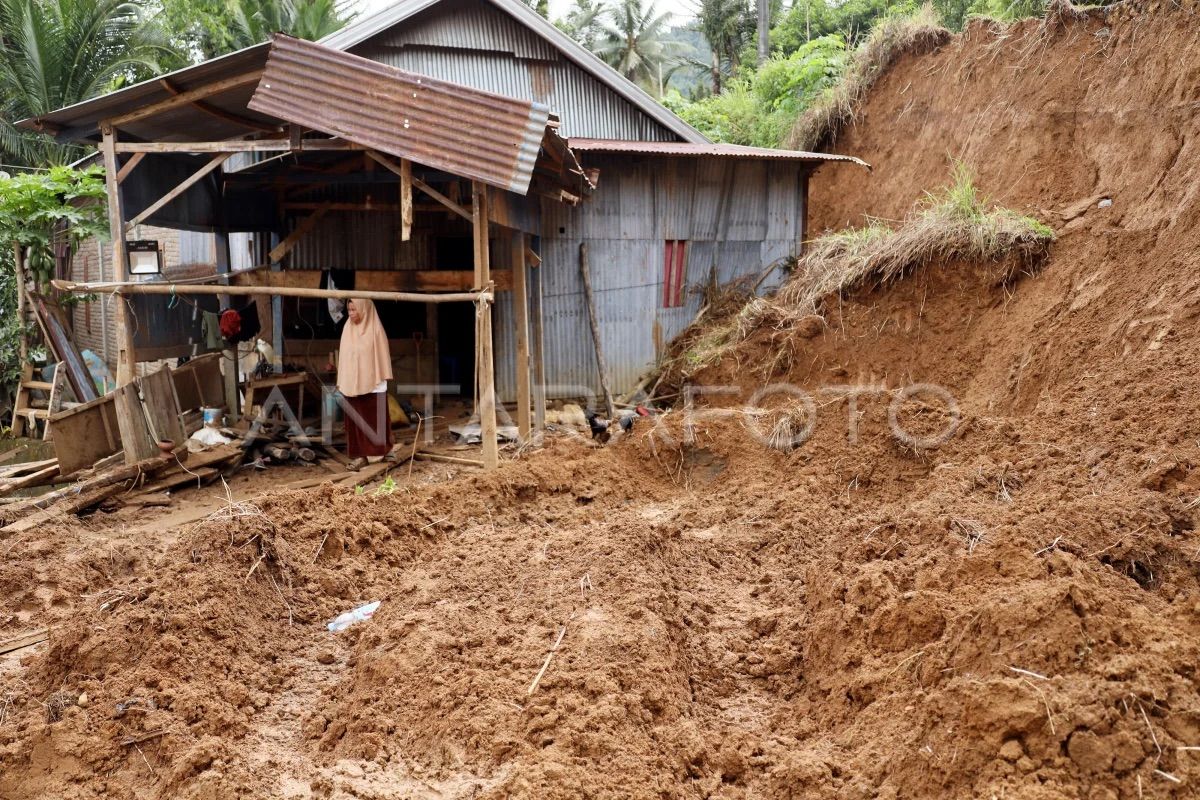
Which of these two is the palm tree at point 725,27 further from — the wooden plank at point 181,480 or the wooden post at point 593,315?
the wooden plank at point 181,480

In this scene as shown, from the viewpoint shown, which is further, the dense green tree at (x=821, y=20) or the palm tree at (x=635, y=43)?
the palm tree at (x=635, y=43)

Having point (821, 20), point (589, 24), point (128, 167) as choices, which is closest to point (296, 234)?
point (128, 167)

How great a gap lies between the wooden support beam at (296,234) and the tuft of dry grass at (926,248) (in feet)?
18.8

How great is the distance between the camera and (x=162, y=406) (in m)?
9.16

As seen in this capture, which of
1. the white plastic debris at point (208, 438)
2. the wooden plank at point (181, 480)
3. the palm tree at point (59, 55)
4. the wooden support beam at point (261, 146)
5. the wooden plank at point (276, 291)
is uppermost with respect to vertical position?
the palm tree at point (59, 55)

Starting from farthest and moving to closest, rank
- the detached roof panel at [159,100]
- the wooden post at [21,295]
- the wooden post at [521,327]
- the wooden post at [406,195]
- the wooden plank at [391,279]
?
the wooden post at [21,295]
the wooden post at [521,327]
the wooden plank at [391,279]
the detached roof panel at [159,100]
the wooden post at [406,195]

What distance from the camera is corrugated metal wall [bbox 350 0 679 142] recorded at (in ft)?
44.6

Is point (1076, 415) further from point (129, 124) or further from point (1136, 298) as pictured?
point (129, 124)

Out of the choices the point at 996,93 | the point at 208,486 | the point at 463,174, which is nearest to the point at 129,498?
the point at 208,486

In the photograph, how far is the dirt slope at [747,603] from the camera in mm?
3686

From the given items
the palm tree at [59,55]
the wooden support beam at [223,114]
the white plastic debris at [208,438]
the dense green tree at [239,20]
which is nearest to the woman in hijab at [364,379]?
the white plastic debris at [208,438]

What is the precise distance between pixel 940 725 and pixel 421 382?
10367 millimetres

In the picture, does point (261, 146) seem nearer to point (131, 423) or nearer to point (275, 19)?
point (131, 423)

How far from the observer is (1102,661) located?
3.55 metres
